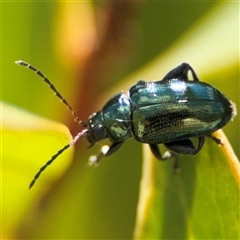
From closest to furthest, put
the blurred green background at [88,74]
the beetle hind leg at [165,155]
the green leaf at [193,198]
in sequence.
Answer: the green leaf at [193,198]
the beetle hind leg at [165,155]
the blurred green background at [88,74]

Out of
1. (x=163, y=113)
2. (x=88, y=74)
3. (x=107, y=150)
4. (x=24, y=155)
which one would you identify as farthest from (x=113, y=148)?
(x=24, y=155)

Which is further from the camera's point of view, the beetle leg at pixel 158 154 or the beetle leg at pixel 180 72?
the beetle leg at pixel 180 72

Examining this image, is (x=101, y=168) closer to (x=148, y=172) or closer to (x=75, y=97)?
(x=75, y=97)

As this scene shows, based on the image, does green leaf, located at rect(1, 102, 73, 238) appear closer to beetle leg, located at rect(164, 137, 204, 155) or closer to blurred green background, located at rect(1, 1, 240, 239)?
blurred green background, located at rect(1, 1, 240, 239)

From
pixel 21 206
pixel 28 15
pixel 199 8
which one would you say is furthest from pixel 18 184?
pixel 199 8

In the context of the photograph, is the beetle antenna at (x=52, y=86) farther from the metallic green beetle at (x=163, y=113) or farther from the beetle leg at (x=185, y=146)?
the beetle leg at (x=185, y=146)

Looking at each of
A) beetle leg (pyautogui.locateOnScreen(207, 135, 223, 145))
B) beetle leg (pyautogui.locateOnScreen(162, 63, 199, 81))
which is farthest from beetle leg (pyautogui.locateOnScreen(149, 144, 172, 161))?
beetle leg (pyautogui.locateOnScreen(162, 63, 199, 81))

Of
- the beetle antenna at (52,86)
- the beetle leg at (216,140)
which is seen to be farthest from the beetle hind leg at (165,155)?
the beetle antenna at (52,86)
